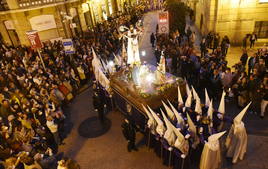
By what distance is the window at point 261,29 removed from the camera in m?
16.7

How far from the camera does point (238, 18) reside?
54.4ft

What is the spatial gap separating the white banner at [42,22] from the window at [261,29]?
2025 cm

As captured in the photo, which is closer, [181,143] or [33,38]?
[181,143]

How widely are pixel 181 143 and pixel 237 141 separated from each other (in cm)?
204

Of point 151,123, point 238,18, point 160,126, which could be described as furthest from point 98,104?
point 238,18

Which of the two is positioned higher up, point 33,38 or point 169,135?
point 33,38

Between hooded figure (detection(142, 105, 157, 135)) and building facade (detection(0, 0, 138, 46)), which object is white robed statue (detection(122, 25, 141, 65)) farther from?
building facade (detection(0, 0, 138, 46))

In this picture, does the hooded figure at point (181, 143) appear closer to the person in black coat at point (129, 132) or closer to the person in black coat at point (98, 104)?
the person in black coat at point (129, 132)

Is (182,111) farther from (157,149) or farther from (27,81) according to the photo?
(27,81)

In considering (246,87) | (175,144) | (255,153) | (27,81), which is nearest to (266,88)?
(246,87)

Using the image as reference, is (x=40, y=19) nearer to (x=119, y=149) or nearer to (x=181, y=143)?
(x=119, y=149)

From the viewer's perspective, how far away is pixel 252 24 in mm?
16578

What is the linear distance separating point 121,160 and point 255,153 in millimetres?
Result: 5070

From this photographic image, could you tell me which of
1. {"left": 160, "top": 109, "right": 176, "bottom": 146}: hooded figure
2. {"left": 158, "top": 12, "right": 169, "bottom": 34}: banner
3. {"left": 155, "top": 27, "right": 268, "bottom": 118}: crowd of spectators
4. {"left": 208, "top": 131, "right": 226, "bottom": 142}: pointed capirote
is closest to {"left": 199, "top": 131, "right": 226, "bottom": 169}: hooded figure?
{"left": 208, "top": 131, "right": 226, "bottom": 142}: pointed capirote
